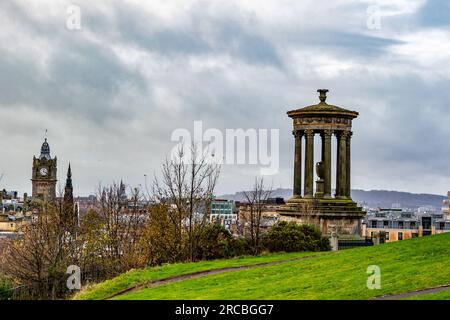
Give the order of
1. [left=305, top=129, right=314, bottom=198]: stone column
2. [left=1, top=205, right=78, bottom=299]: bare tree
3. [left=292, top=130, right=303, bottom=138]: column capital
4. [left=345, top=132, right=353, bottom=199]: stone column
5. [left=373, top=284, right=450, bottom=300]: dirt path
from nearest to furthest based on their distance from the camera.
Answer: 1. [left=373, top=284, right=450, bottom=300]: dirt path
2. [left=1, top=205, right=78, bottom=299]: bare tree
3. [left=305, top=129, right=314, bottom=198]: stone column
4. [left=292, top=130, right=303, bottom=138]: column capital
5. [left=345, top=132, right=353, bottom=199]: stone column

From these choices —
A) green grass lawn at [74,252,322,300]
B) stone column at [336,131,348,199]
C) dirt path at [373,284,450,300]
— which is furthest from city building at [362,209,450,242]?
dirt path at [373,284,450,300]

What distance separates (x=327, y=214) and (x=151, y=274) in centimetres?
1609

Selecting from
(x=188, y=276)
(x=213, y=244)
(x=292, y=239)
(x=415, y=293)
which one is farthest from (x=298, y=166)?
(x=415, y=293)

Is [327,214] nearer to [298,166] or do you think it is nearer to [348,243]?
[348,243]

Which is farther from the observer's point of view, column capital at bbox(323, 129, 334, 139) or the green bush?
column capital at bbox(323, 129, 334, 139)

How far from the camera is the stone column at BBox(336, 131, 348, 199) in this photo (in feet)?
146

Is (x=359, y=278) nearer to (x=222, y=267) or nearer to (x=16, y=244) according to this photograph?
(x=222, y=267)

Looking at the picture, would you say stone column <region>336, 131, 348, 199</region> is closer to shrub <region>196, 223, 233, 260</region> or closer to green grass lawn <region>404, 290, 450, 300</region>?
shrub <region>196, 223, 233, 260</region>

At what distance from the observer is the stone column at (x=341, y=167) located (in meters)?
44.6

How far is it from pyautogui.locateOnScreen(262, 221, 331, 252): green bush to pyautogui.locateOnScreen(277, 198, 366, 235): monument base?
4243mm

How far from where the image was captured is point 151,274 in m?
28.6

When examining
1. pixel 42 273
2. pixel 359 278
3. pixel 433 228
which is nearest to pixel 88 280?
pixel 42 273

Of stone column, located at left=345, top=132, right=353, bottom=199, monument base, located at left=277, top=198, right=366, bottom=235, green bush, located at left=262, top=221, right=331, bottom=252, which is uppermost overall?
stone column, located at left=345, top=132, right=353, bottom=199
